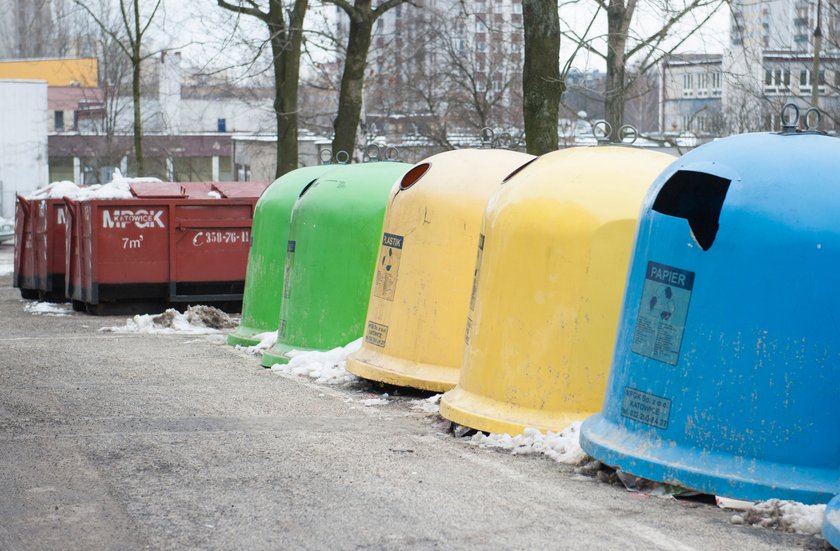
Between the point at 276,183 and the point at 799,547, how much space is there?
783 cm

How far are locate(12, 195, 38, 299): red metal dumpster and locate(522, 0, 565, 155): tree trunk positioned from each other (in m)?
9.83

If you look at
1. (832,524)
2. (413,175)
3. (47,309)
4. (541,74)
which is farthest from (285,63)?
(832,524)

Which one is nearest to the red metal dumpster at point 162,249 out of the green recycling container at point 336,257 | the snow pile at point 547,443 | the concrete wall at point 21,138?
the green recycling container at point 336,257

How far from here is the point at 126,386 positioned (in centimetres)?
877

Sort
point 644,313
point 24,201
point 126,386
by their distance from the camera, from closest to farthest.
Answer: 1. point 644,313
2. point 126,386
3. point 24,201

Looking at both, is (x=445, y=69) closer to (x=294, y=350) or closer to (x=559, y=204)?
(x=294, y=350)

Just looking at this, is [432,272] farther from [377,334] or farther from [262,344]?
[262,344]

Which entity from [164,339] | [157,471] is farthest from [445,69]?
[157,471]

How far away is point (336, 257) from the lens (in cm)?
956

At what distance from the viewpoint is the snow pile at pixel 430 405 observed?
766 cm

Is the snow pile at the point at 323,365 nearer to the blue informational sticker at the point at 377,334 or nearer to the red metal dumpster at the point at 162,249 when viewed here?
the blue informational sticker at the point at 377,334

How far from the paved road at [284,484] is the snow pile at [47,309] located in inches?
315

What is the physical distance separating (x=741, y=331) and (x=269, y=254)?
6.80 m

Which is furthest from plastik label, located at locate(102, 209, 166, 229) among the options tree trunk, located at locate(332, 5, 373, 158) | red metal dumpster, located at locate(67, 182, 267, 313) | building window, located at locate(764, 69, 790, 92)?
building window, located at locate(764, 69, 790, 92)
